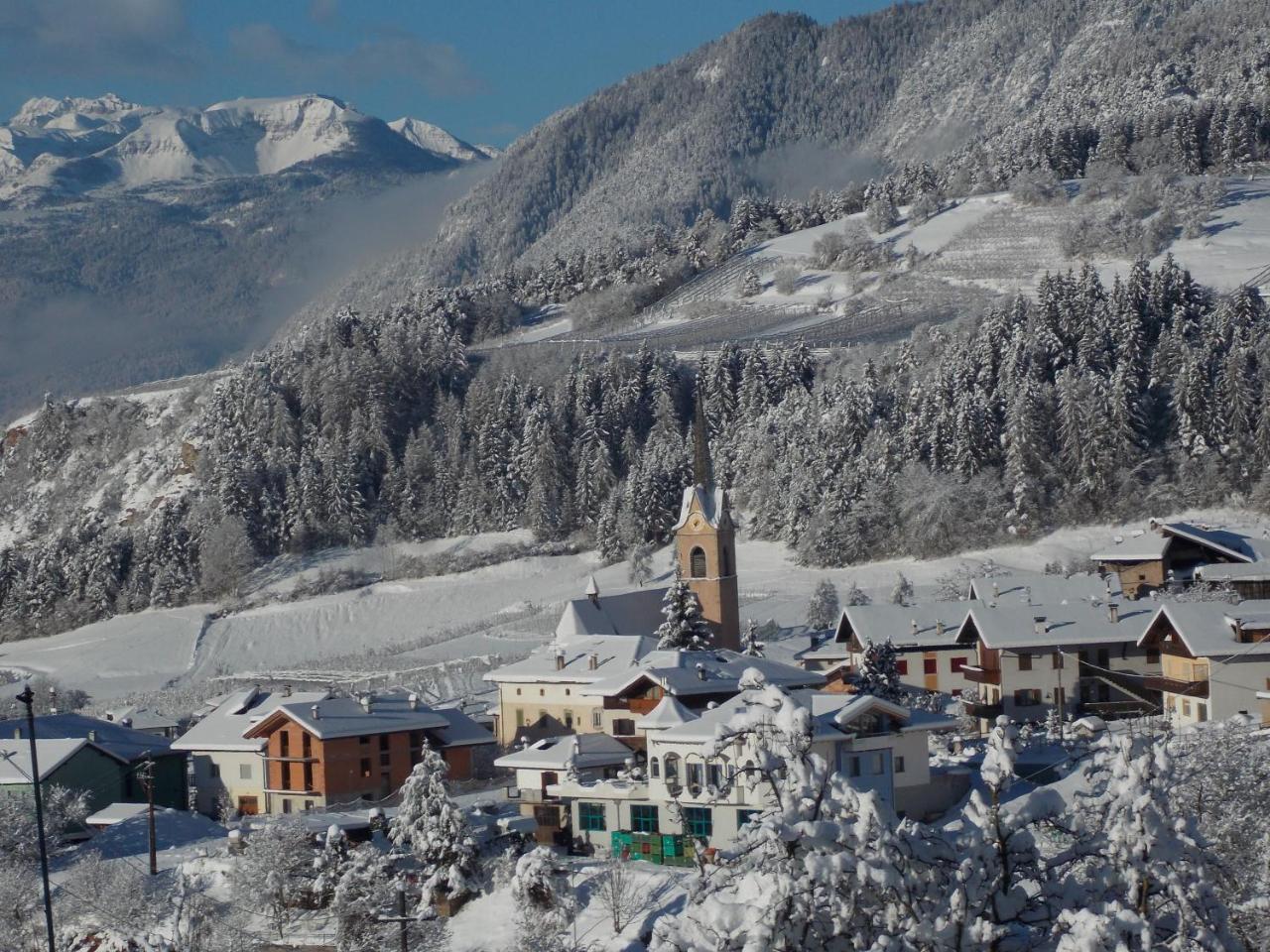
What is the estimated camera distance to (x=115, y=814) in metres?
45.3

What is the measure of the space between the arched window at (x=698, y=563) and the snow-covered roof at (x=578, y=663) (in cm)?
1073

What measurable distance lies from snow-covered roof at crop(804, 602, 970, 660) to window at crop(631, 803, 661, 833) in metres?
18.9

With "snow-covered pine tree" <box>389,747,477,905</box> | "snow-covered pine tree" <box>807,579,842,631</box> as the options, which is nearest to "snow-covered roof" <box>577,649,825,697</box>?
"snow-covered pine tree" <box>389,747,477,905</box>

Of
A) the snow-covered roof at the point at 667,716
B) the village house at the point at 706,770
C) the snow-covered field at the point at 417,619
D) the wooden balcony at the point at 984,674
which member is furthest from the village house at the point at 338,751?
the snow-covered field at the point at 417,619

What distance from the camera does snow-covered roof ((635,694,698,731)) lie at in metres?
39.4

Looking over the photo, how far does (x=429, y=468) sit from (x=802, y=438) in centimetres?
2899

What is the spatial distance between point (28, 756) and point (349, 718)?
8439 mm

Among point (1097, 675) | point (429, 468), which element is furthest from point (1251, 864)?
point (429, 468)

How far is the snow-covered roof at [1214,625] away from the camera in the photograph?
43.3 meters

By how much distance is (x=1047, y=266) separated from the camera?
418 ft

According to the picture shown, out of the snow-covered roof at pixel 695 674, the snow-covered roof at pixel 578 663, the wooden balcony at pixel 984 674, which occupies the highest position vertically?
the snow-covered roof at pixel 695 674

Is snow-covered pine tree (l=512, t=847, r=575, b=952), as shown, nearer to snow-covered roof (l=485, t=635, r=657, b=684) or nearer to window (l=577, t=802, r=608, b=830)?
window (l=577, t=802, r=608, b=830)

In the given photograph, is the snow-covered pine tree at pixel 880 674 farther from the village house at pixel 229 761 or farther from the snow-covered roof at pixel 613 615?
the village house at pixel 229 761

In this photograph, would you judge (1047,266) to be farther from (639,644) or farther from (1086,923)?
(1086,923)
